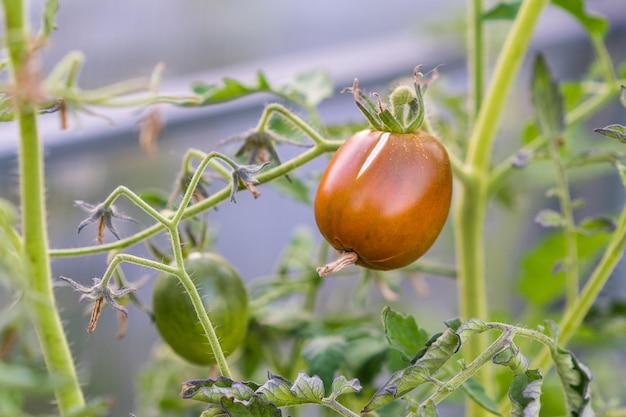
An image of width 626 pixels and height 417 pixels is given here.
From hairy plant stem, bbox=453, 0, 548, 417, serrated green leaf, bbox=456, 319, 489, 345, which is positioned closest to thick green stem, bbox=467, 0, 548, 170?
hairy plant stem, bbox=453, 0, 548, 417

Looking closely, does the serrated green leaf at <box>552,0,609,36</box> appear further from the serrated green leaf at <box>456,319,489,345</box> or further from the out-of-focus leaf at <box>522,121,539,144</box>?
the serrated green leaf at <box>456,319,489,345</box>

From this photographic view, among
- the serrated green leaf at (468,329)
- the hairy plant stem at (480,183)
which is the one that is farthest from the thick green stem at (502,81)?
the serrated green leaf at (468,329)

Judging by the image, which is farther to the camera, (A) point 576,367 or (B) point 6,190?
(B) point 6,190

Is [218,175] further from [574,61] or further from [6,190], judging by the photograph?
[574,61]

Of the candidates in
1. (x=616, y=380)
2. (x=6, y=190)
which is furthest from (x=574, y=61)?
(x=6, y=190)

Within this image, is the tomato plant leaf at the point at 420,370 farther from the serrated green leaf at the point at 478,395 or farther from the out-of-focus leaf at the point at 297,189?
the out-of-focus leaf at the point at 297,189

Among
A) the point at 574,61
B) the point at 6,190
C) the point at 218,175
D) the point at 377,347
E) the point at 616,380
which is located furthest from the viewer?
the point at 574,61

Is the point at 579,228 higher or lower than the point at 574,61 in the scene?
higher
